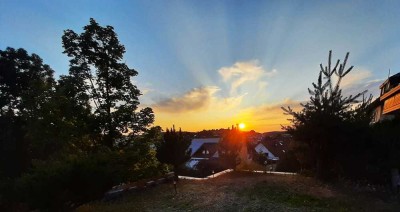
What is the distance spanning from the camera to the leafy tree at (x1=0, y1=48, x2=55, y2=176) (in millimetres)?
16891

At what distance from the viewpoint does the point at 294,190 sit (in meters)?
11.7

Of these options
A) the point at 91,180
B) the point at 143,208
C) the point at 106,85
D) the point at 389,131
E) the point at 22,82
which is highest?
the point at 22,82

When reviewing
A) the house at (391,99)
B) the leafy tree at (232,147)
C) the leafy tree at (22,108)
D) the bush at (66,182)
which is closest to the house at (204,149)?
the house at (391,99)

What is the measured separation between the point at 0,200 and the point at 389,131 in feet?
55.6

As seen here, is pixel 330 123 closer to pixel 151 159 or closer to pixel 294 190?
pixel 294 190

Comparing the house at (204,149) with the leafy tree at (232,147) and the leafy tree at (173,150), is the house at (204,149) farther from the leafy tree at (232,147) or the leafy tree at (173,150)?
the leafy tree at (173,150)

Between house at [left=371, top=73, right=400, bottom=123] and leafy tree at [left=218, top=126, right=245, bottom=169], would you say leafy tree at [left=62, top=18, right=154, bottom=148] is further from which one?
house at [left=371, top=73, right=400, bottom=123]

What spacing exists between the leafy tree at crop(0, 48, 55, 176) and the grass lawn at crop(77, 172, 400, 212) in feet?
24.7

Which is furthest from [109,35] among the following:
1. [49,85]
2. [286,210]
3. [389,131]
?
[389,131]

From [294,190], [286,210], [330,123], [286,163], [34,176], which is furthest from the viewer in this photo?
[286,163]

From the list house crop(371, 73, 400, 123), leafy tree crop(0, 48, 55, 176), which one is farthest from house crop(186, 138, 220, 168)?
leafy tree crop(0, 48, 55, 176)

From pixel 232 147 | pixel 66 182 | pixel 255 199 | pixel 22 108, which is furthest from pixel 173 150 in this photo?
pixel 22 108

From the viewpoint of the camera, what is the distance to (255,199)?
10.5 m

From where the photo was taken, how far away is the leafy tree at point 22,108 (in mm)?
16891
